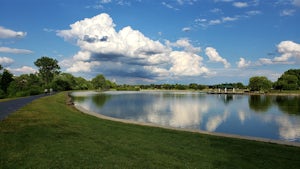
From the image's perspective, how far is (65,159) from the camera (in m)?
7.38

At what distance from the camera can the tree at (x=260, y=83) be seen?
11762 cm

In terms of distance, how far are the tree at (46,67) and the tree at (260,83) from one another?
10720 cm

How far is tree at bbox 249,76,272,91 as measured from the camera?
11762cm

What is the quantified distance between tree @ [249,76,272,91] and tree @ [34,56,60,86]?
107 metres

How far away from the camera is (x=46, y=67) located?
344 feet

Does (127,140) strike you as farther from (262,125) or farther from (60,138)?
(262,125)

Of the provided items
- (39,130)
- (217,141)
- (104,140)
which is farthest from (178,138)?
(39,130)

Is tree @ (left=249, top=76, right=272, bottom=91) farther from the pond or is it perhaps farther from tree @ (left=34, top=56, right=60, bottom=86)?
tree @ (left=34, top=56, right=60, bottom=86)

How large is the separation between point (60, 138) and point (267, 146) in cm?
1028

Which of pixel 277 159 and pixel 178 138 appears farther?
pixel 178 138

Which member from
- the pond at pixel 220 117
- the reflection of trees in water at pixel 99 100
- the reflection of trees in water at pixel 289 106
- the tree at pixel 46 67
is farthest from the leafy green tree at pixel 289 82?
the tree at pixel 46 67

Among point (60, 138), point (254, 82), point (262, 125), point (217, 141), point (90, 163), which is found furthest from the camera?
point (254, 82)

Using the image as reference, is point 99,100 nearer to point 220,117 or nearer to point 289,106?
point 220,117

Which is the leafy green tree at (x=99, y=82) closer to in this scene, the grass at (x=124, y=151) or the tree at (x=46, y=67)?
the tree at (x=46, y=67)
